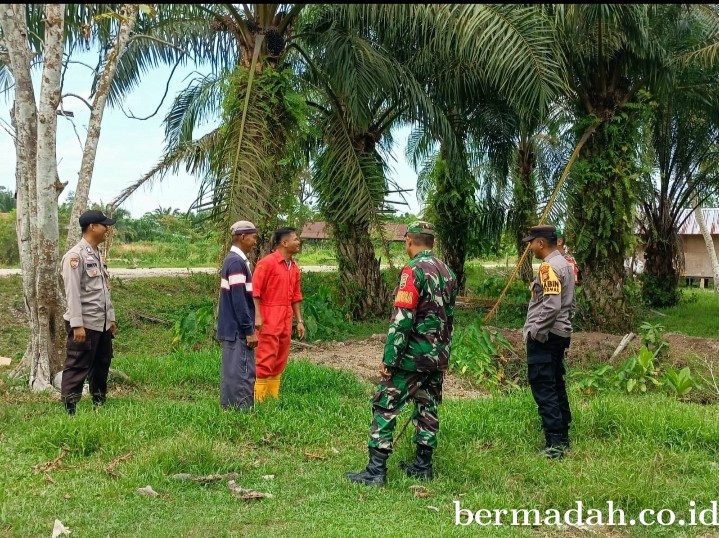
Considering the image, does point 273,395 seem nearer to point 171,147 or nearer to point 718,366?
point 718,366

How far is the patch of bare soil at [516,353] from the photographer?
8117 mm

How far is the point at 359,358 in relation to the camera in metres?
8.89

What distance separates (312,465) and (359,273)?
7.93 m

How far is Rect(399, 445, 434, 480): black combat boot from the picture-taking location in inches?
189

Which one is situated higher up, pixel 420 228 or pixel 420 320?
pixel 420 228

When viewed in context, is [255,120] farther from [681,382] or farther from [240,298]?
[681,382]

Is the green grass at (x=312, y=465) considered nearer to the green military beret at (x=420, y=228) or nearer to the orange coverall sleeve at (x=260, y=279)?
the orange coverall sleeve at (x=260, y=279)

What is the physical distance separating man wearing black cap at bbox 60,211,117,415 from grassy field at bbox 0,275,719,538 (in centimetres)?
30

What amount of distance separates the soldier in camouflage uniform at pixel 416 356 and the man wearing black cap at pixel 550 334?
2.90 feet

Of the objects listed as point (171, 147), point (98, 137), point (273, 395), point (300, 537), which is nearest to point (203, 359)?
point (273, 395)

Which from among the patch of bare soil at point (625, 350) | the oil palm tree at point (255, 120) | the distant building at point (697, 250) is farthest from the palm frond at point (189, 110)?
the distant building at point (697, 250)

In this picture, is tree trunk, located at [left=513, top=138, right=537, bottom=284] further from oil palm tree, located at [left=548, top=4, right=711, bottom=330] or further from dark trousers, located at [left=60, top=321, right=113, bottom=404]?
dark trousers, located at [left=60, top=321, right=113, bottom=404]

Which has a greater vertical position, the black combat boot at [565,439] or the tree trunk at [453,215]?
the tree trunk at [453,215]

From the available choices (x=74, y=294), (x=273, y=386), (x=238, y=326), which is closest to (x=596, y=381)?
(x=273, y=386)
